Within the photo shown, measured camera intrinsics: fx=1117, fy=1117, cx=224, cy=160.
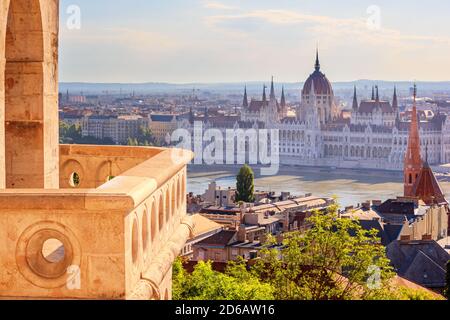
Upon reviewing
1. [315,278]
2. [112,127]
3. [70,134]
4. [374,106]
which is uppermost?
[315,278]

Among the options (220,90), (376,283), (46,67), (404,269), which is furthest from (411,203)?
(220,90)

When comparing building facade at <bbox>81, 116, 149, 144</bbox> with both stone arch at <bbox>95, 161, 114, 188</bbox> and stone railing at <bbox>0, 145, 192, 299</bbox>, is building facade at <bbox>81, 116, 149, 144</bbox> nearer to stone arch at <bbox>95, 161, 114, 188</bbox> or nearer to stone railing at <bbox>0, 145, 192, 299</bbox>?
stone arch at <bbox>95, 161, 114, 188</bbox>

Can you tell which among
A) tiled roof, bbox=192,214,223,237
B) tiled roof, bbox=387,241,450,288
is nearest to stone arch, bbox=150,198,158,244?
tiled roof, bbox=387,241,450,288

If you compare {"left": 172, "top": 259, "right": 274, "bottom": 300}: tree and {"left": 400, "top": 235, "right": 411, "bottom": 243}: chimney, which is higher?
{"left": 172, "top": 259, "right": 274, "bottom": 300}: tree

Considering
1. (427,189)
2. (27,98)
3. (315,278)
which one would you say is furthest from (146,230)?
(427,189)

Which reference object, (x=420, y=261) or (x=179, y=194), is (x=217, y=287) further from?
(x=420, y=261)
